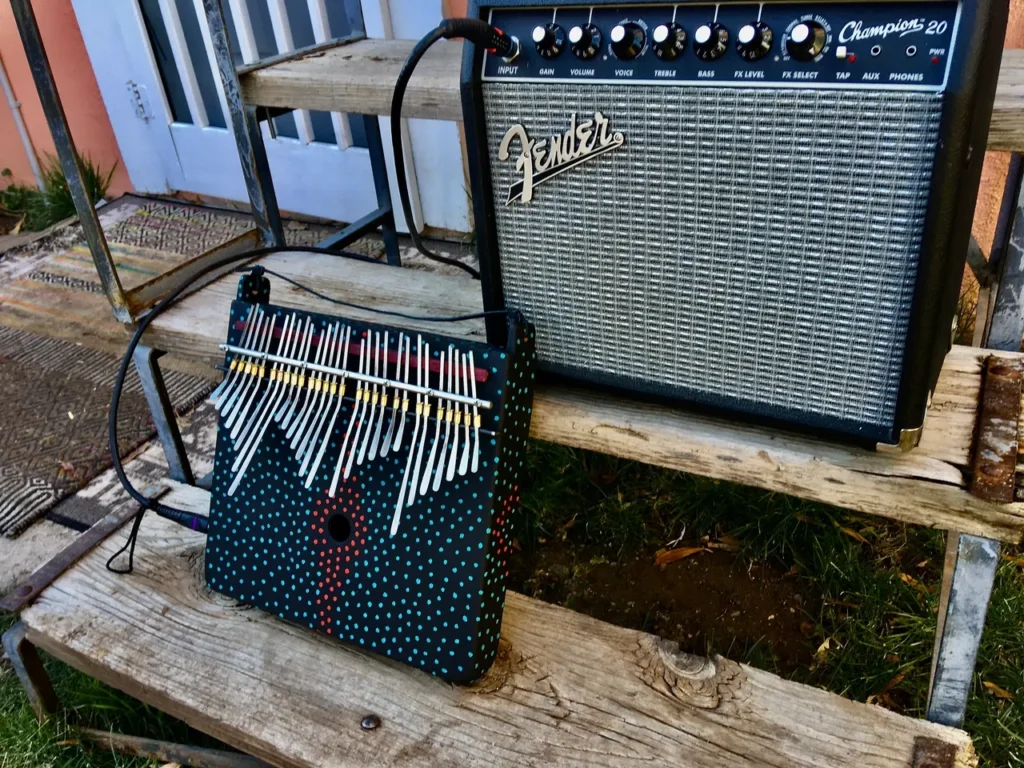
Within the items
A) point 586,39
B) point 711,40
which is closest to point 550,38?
point 586,39

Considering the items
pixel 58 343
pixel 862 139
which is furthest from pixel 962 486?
pixel 58 343

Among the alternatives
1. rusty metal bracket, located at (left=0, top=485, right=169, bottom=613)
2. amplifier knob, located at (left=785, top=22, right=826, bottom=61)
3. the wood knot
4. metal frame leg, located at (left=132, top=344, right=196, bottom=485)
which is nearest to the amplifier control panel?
amplifier knob, located at (left=785, top=22, right=826, bottom=61)

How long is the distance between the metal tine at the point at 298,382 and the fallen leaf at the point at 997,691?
3.17 feet

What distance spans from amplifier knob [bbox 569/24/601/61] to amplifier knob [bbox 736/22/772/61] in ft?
0.37

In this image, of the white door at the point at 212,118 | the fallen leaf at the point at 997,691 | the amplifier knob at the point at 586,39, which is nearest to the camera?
the amplifier knob at the point at 586,39

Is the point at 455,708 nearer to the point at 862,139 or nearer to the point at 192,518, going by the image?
the point at 192,518

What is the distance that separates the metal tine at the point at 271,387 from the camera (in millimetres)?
945

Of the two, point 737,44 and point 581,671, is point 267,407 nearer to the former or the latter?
point 581,671

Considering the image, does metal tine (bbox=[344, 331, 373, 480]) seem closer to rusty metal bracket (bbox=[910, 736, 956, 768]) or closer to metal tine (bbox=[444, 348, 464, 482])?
metal tine (bbox=[444, 348, 464, 482])

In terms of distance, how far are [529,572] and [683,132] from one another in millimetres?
909

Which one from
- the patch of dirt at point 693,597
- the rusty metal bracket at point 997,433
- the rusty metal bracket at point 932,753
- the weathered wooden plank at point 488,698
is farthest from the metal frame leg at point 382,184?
the rusty metal bracket at point 932,753

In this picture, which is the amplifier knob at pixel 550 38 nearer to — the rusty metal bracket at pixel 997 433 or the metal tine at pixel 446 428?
the metal tine at pixel 446 428

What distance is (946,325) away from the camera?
2.24 feet

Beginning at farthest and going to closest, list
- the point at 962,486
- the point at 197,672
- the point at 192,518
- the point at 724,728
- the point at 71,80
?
the point at 71,80 < the point at 192,518 < the point at 197,672 < the point at 724,728 < the point at 962,486
